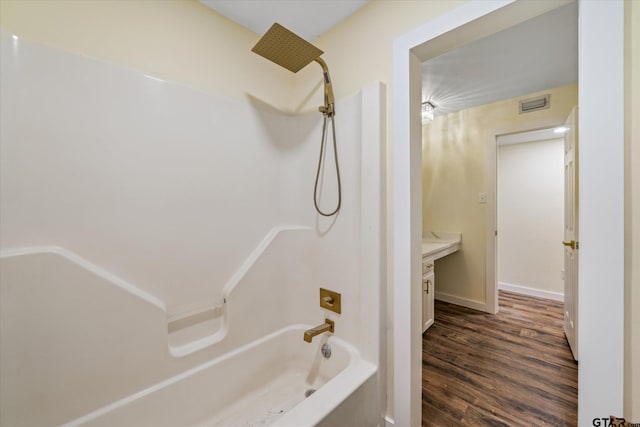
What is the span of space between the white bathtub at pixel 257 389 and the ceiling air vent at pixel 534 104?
2.97m

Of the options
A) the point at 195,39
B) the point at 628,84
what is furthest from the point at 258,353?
the point at 628,84

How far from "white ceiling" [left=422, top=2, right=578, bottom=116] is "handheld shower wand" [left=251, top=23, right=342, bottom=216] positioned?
1.10m

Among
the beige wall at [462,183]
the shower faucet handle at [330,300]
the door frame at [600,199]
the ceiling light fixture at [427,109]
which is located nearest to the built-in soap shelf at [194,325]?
the shower faucet handle at [330,300]

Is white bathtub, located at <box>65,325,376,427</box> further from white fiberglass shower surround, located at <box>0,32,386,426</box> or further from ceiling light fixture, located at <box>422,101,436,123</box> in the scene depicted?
ceiling light fixture, located at <box>422,101,436,123</box>

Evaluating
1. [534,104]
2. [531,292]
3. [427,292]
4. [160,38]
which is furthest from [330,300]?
[531,292]

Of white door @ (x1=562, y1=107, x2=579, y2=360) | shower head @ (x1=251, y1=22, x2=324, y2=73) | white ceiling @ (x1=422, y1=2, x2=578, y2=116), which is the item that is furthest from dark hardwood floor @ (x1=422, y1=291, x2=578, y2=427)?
white ceiling @ (x1=422, y1=2, x2=578, y2=116)

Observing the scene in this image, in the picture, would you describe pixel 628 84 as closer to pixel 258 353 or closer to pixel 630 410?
pixel 630 410

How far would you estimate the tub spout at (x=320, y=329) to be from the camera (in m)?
1.42

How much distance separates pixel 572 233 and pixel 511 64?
1471 mm

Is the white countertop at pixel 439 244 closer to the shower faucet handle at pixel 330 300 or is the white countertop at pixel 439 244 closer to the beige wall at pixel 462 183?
the beige wall at pixel 462 183

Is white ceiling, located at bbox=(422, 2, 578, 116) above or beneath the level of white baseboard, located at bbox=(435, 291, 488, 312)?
above

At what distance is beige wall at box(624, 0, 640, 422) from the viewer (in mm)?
776

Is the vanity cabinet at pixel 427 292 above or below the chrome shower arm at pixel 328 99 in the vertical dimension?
below

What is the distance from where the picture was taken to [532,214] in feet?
12.0
